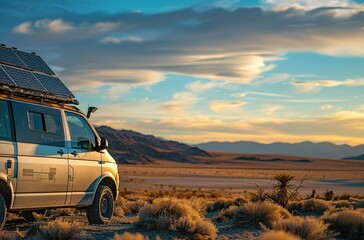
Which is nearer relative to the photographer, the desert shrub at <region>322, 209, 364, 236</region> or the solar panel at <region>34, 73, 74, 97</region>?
the desert shrub at <region>322, 209, 364, 236</region>

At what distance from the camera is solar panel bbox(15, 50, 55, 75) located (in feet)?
41.7

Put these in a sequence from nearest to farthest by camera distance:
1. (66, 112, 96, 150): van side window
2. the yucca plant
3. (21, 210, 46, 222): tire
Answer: (66, 112, 96, 150): van side window, (21, 210, 46, 222): tire, the yucca plant

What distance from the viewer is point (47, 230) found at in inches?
413

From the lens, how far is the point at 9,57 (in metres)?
12.0

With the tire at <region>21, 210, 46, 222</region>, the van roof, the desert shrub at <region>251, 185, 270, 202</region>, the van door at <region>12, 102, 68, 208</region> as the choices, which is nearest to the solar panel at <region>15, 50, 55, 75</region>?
the van roof

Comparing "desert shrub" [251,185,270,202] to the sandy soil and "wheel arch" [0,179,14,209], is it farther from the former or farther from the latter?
"wheel arch" [0,179,14,209]

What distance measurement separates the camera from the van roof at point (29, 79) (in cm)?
1102

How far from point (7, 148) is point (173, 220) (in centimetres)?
369

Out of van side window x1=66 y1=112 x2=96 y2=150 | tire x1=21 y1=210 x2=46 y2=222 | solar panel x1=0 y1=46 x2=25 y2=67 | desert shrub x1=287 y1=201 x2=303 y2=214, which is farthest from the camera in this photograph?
desert shrub x1=287 y1=201 x2=303 y2=214

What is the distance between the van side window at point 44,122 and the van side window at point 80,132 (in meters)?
0.54

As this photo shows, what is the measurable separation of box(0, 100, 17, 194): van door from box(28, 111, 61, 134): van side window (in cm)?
58

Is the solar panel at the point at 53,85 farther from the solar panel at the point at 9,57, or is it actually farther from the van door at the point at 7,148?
the van door at the point at 7,148

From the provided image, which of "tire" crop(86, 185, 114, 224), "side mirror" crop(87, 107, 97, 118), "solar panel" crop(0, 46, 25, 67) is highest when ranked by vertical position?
"solar panel" crop(0, 46, 25, 67)

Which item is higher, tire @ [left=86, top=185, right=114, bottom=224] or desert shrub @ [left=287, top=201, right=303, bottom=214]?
tire @ [left=86, top=185, right=114, bottom=224]
